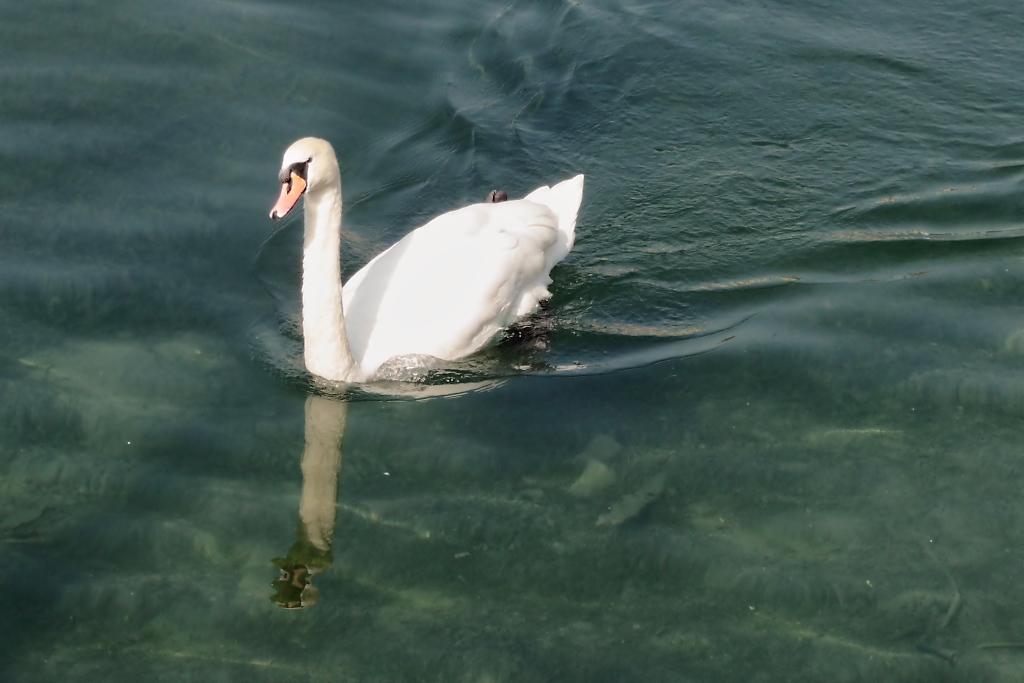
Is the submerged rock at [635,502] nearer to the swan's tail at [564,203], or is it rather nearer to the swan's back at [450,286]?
the swan's back at [450,286]

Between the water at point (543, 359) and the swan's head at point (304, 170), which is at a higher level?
the swan's head at point (304, 170)

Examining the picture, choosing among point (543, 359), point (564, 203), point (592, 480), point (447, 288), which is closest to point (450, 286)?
point (447, 288)

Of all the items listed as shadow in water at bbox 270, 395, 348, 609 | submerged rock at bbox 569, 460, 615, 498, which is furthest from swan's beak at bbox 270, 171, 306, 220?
submerged rock at bbox 569, 460, 615, 498

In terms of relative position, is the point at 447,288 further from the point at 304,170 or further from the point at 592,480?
the point at 592,480

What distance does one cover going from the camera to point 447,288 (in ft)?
27.1

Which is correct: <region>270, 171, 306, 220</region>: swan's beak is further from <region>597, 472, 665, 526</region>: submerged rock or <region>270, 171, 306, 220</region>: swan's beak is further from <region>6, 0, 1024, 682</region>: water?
<region>597, 472, 665, 526</region>: submerged rock

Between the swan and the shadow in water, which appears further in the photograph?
the swan

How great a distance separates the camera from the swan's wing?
8.12 meters

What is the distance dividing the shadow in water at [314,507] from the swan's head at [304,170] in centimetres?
129

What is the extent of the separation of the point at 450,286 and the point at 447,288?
3cm

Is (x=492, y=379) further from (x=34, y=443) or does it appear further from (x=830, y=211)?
(x=830, y=211)

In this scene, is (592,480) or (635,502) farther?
(592,480)

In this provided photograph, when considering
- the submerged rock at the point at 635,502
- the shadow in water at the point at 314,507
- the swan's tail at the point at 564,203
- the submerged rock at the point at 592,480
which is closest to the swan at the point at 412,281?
the swan's tail at the point at 564,203

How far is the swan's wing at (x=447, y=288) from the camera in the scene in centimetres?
812
